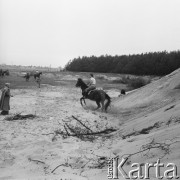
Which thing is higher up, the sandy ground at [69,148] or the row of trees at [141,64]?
the row of trees at [141,64]

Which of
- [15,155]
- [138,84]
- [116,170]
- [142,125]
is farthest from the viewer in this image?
[138,84]

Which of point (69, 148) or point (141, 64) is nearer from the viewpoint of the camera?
point (69, 148)

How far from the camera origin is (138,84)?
107 feet

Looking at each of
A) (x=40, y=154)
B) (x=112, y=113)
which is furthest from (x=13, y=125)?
(x=112, y=113)

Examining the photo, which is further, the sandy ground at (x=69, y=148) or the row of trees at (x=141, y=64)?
the row of trees at (x=141, y=64)

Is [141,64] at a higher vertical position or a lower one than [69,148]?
higher

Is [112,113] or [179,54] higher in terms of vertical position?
[179,54]

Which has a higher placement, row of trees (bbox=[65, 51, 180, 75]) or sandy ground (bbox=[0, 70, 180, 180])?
row of trees (bbox=[65, 51, 180, 75])

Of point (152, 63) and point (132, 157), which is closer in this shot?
point (132, 157)

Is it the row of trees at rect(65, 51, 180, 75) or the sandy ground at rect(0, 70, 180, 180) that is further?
the row of trees at rect(65, 51, 180, 75)

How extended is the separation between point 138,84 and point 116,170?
1099 inches

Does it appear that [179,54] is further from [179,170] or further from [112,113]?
[179,170]

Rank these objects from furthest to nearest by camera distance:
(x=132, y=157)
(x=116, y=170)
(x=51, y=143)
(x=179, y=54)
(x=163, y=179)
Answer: (x=179, y=54) → (x=51, y=143) → (x=132, y=157) → (x=116, y=170) → (x=163, y=179)

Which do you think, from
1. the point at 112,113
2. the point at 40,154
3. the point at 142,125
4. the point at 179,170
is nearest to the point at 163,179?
the point at 179,170
